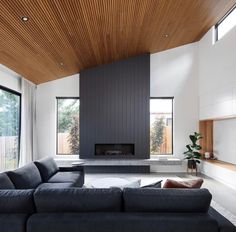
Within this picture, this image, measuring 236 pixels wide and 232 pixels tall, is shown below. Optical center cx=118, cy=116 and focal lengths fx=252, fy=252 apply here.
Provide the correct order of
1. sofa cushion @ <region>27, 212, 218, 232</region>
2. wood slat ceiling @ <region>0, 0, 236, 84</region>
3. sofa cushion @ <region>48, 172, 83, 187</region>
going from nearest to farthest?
1. sofa cushion @ <region>27, 212, 218, 232</region>
2. wood slat ceiling @ <region>0, 0, 236, 84</region>
3. sofa cushion @ <region>48, 172, 83, 187</region>

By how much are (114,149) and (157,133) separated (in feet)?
4.84

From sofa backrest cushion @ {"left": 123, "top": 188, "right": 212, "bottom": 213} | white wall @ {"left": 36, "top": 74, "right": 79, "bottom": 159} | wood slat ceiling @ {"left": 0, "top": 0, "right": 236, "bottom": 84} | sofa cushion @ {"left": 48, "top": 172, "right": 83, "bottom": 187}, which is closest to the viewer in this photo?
sofa backrest cushion @ {"left": 123, "top": 188, "right": 212, "bottom": 213}

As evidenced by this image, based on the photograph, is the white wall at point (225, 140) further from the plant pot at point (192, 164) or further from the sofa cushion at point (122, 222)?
the sofa cushion at point (122, 222)

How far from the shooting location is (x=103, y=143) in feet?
25.0

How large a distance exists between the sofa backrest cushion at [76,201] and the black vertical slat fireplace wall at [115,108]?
5.34m

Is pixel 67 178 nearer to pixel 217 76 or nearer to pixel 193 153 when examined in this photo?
pixel 193 153

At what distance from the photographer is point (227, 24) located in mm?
6422

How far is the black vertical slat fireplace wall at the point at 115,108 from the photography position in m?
7.59

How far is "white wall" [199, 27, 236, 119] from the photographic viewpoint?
5.79 m

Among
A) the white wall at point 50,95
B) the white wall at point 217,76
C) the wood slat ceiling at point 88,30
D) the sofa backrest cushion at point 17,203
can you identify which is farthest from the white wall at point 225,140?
the sofa backrest cushion at point 17,203

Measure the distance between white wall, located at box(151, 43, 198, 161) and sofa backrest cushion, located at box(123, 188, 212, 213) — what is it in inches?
228

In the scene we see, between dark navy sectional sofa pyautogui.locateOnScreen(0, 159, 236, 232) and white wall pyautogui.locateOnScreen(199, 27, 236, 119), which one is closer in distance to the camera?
dark navy sectional sofa pyautogui.locateOnScreen(0, 159, 236, 232)

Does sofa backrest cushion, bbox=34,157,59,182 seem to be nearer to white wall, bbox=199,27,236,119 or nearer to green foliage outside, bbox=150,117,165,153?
green foliage outside, bbox=150,117,165,153

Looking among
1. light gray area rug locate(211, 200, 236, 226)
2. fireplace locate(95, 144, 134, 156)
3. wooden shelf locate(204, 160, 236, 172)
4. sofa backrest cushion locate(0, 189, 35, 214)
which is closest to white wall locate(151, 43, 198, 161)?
wooden shelf locate(204, 160, 236, 172)
